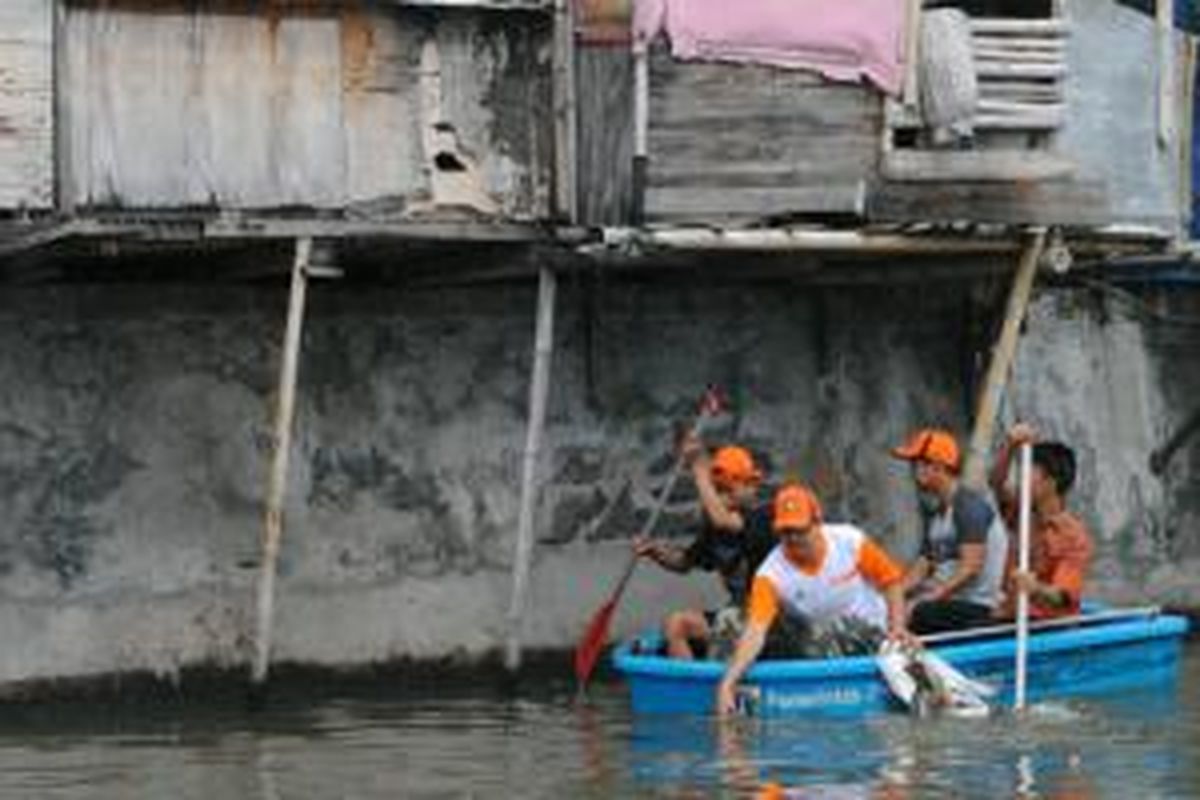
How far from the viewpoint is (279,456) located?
1712cm

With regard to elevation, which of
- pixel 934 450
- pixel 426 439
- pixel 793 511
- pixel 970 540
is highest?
pixel 426 439

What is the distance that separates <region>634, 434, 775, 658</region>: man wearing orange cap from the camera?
673 inches

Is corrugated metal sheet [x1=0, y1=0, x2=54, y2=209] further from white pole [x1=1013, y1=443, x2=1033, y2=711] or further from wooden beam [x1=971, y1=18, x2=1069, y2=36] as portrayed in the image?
wooden beam [x1=971, y1=18, x2=1069, y2=36]

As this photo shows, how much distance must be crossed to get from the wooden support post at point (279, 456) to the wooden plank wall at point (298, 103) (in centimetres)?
71

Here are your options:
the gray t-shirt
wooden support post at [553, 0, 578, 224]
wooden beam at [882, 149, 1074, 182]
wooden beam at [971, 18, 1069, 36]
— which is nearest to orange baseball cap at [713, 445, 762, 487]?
the gray t-shirt

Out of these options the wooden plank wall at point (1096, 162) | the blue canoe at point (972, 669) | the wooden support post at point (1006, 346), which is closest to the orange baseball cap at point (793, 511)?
the blue canoe at point (972, 669)

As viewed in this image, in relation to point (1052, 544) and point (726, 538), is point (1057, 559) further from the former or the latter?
point (726, 538)

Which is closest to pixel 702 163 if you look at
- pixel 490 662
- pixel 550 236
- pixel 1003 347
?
pixel 550 236

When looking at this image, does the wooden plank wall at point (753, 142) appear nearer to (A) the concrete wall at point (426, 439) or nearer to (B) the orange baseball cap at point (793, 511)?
(A) the concrete wall at point (426, 439)

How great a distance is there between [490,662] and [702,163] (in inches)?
137

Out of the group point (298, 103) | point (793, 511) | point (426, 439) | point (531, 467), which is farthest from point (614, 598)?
point (298, 103)

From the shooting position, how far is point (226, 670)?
18594 mm

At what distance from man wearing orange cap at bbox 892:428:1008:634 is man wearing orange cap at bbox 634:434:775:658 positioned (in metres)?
0.86

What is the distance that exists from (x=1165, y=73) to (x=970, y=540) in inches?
187
